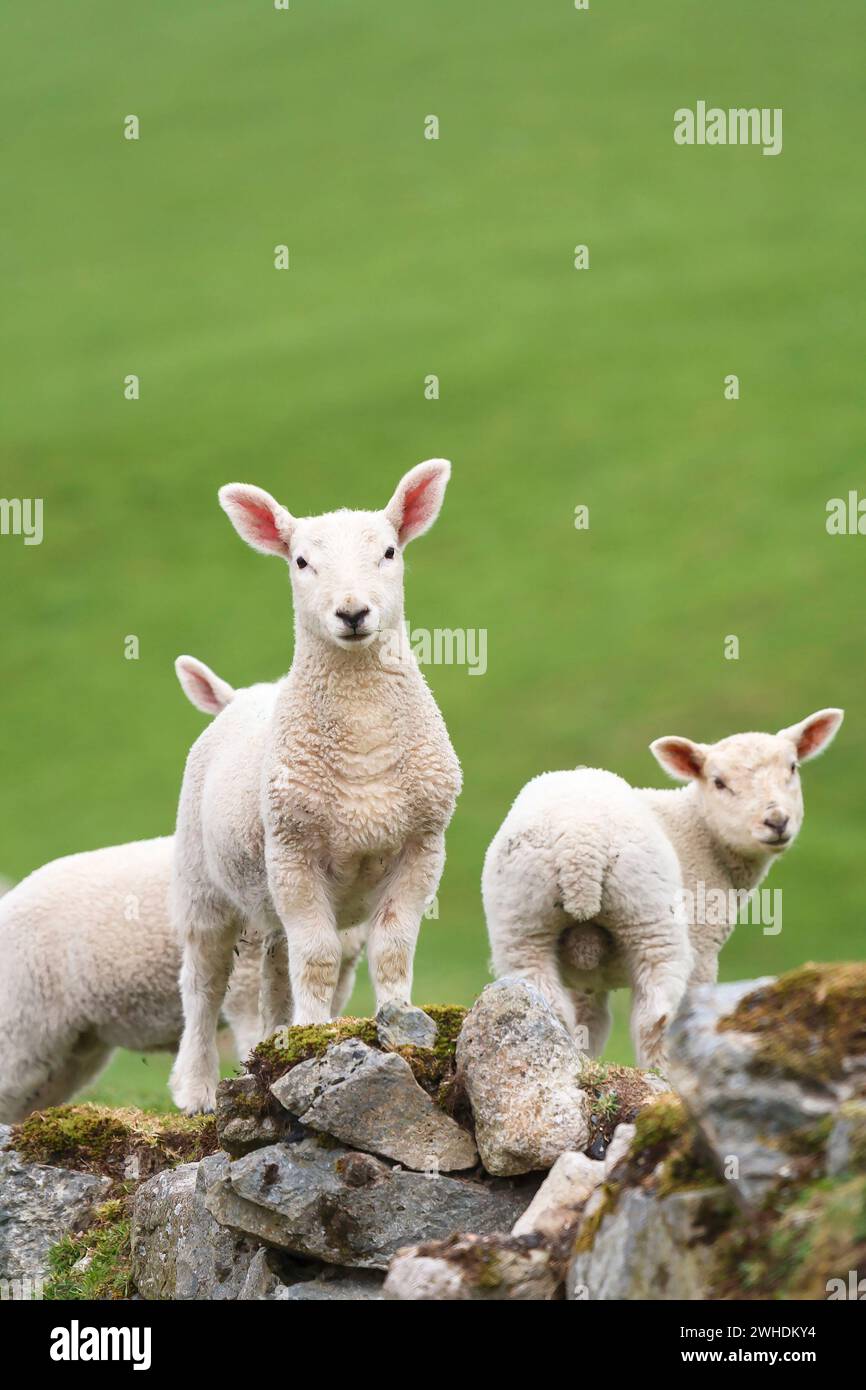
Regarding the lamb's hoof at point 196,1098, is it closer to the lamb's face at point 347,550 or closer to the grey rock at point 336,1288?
the grey rock at point 336,1288

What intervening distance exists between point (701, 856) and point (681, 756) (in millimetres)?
676

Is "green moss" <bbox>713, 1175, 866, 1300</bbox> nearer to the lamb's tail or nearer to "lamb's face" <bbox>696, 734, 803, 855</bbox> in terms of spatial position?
the lamb's tail

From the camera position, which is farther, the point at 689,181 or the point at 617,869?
the point at 689,181

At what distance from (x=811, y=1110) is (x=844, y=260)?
51.1 m

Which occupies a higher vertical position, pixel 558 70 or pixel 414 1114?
pixel 558 70

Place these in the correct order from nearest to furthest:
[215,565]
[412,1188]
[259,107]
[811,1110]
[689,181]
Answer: [811,1110]
[412,1188]
[215,565]
[689,181]
[259,107]

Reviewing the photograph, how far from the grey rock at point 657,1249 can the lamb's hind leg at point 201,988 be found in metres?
4.30

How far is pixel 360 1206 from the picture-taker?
7.50 metres

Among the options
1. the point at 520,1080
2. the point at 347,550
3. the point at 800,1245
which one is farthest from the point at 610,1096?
the point at 347,550

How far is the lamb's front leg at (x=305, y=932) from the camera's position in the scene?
857 centimetres

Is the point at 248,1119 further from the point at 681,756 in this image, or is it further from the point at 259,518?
the point at 681,756

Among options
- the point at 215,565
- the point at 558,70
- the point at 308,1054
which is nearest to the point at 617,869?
the point at 308,1054

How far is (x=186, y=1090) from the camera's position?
33.4 ft
